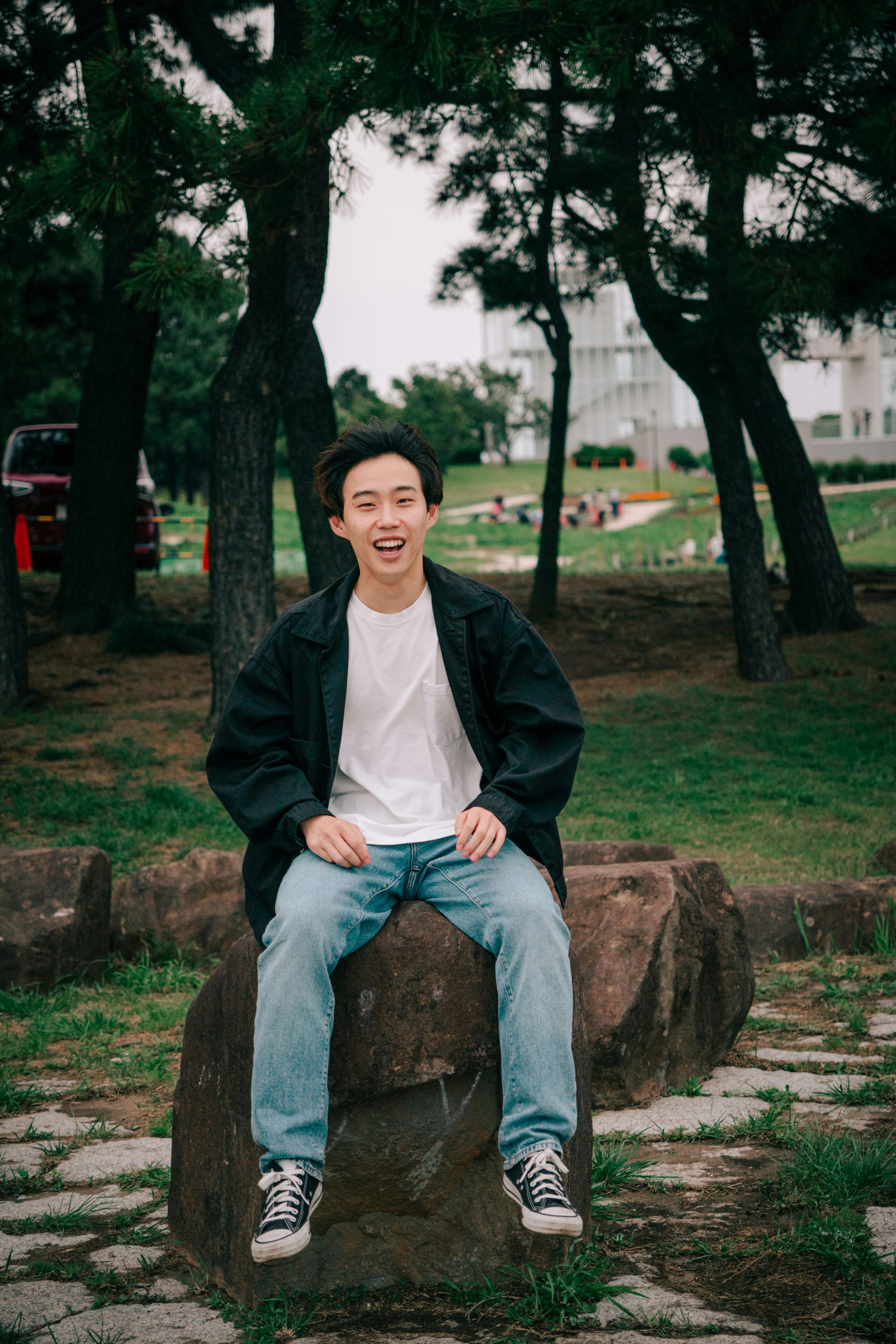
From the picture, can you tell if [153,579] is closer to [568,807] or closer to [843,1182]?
[568,807]

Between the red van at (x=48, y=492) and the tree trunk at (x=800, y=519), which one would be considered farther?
the red van at (x=48, y=492)

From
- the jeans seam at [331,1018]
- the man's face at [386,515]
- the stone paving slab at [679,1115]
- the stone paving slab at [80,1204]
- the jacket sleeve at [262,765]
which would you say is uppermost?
the man's face at [386,515]

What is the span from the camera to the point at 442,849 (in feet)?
8.72

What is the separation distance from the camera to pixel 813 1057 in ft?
12.9

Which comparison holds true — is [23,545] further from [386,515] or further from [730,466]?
[386,515]

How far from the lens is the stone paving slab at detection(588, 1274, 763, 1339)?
2.34 meters

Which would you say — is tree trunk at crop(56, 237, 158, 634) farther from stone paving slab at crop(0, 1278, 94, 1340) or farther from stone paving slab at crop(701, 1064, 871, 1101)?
stone paving slab at crop(0, 1278, 94, 1340)

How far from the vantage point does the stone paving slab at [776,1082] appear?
3619mm

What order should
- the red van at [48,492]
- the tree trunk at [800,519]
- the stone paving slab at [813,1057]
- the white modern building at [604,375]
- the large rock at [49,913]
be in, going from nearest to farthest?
the stone paving slab at [813,1057], the large rock at [49,913], the tree trunk at [800,519], the red van at [48,492], the white modern building at [604,375]

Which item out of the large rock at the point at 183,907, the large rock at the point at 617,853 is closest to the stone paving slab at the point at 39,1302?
the large rock at the point at 183,907

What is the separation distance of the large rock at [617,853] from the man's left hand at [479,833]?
7.93 ft

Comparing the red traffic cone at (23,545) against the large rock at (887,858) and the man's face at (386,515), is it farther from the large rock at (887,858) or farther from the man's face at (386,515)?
the man's face at (386,515)

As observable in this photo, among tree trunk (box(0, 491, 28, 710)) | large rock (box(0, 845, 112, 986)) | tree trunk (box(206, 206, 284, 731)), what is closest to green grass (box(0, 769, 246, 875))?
tree trunk (box(206, 206, 284, 731))

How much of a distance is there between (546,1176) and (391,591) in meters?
1.26
